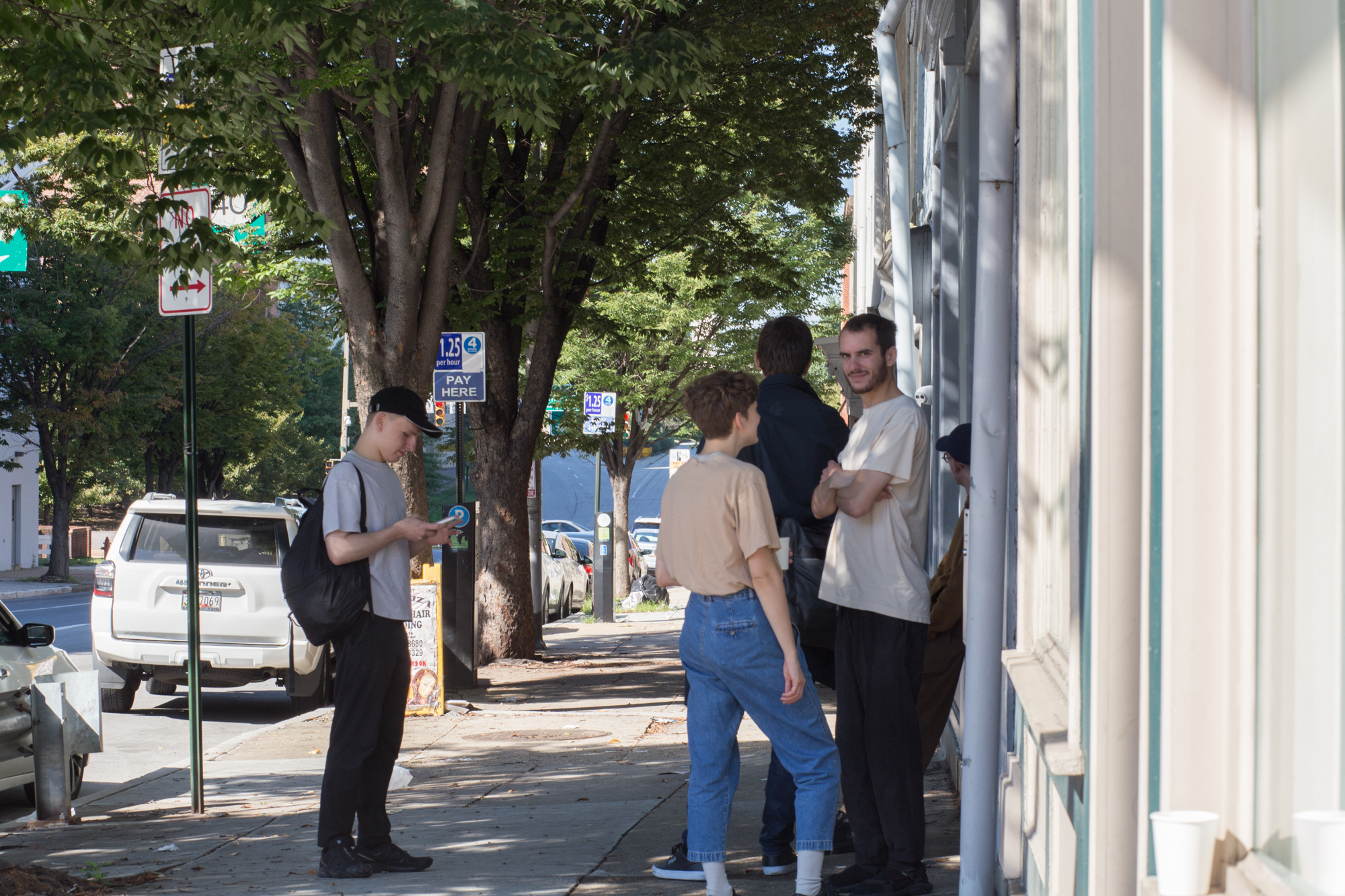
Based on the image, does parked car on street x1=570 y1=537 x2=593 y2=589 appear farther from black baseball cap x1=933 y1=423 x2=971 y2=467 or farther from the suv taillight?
black baseball cap x1=933 y1=423 x2=971 y2=467

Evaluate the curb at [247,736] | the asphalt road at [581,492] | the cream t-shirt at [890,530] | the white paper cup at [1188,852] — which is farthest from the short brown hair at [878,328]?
the asphalt road at [581,492]

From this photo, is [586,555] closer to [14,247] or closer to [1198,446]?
[14,247]

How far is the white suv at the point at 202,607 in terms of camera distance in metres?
11.8

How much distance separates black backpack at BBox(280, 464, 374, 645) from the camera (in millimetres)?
5465

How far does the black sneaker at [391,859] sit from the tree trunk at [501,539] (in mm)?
8758

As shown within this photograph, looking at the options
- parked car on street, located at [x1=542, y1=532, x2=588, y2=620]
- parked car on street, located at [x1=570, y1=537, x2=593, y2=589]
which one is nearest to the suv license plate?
→ parked car on street, located at [x1=542, y1=532, x2=588, y2=620]

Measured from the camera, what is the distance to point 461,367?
1249 cm

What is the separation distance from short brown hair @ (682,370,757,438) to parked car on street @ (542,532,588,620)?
1898cm

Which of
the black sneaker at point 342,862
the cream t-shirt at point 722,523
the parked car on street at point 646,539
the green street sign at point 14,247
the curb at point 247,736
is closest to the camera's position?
the cream t-shirt at point 722,523

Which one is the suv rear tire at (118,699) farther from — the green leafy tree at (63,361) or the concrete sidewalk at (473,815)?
the green leafy tree at (63,361)

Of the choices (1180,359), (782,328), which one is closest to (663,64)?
(782,328)

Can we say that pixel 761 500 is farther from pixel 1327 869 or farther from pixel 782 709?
pixel 1327 869

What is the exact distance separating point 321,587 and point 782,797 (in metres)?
2.00

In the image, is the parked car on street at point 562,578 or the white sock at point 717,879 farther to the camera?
the parked car on street at point 562,578
